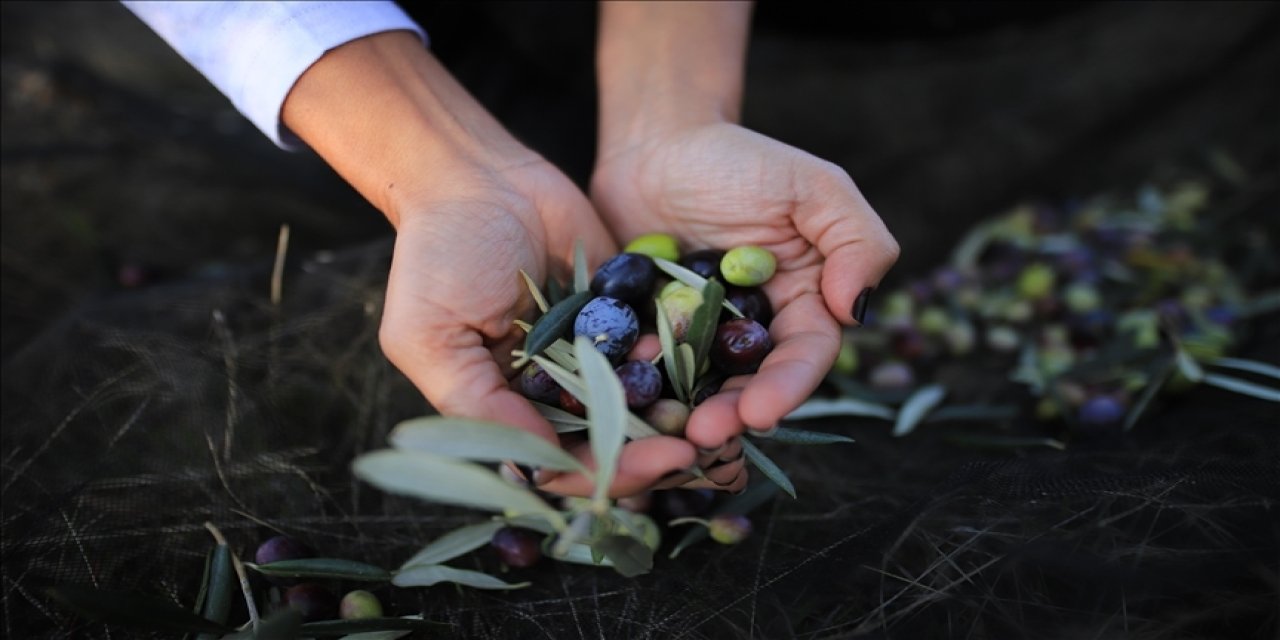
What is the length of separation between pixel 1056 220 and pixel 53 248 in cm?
250

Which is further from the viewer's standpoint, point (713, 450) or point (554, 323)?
point (554, 323)

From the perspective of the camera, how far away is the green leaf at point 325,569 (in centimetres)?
110

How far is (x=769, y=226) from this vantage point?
4.37 ft

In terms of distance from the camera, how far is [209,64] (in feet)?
4.93

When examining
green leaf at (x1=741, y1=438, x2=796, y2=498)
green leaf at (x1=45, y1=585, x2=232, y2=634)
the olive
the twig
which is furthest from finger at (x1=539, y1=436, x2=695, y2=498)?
the twig

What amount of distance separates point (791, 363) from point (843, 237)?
9.0 inches

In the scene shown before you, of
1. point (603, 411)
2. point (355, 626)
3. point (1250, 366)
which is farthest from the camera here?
point (1250, 366)

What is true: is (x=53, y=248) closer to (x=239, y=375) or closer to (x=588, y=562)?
(x=239, y=375)

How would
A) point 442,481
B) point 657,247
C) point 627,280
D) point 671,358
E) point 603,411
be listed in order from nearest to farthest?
point 442,481, point 603,411, point 671,358, point 627,280, point 657,247

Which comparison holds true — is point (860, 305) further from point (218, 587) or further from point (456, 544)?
point (218, 587)

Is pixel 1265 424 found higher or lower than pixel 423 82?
lower

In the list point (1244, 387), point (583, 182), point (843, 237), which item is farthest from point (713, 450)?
point (583, 182)

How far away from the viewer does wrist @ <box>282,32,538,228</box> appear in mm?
1339

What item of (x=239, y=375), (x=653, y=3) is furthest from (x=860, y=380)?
(x=239, y=375)
